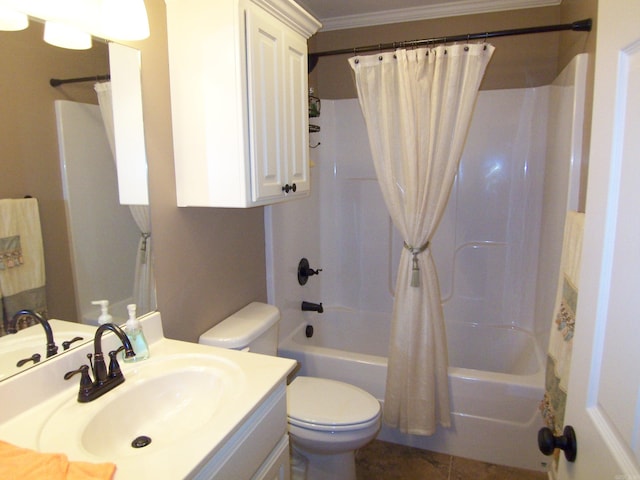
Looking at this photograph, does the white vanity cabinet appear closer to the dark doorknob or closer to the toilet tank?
the toilet tank

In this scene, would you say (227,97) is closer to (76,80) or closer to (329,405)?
(76,80)

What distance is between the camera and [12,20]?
3.18ft

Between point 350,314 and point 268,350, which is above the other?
point 268,350

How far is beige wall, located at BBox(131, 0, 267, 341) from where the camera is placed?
1.39 meters

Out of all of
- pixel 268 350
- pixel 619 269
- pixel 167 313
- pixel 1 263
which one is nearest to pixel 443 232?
pixel 268 350

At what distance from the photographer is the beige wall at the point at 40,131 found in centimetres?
95

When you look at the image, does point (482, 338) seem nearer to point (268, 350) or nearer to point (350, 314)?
point (350, 314)

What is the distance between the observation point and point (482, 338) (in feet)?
9.06

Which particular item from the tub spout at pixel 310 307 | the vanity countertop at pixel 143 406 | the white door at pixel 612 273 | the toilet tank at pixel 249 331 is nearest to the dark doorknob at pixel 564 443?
the white door at pixel 612 273

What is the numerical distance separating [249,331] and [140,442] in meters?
0.70

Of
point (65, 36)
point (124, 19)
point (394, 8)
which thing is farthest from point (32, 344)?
point (394, 8)

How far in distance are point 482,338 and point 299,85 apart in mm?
2093

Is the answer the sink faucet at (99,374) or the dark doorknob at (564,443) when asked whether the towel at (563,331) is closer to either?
the dark doorknob at (564,443)

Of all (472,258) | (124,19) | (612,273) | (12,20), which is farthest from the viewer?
(472,258)
